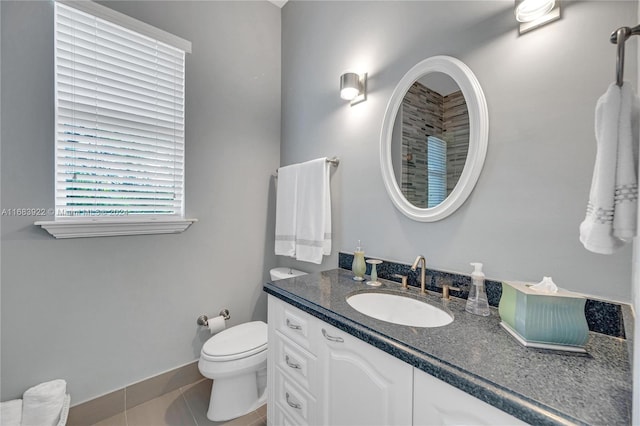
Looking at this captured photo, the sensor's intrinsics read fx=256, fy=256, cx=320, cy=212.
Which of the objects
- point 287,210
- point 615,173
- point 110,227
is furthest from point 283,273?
point 615,173

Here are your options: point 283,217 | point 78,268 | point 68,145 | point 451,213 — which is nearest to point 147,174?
point 68,145

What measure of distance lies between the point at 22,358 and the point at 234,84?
1991 mm

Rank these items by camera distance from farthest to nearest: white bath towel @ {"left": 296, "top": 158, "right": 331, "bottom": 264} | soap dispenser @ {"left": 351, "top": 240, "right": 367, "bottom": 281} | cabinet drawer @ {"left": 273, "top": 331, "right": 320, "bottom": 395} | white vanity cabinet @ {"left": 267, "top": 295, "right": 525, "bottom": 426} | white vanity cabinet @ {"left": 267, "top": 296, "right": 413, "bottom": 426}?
1. white bath towel @ {"left": 296, "top": 158, "right": 331, "bottom": 264}
2. soap dispenser @ {"left": 351, "top": 240, "right": 367, "bottom": 281}
3. cabinet drawer @ {"left": 273, "top": 331, "right": 320, "bottom": 395}
4. white vanity cabinet @ {"left": 267, "top": 296, "right": 413, "bottom": 426}
5. white vanity cabinet @ {"left": 267, "top": 295, "right": 525, "bottom": 426}

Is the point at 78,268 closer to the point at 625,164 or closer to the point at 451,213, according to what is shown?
the point at 451,213

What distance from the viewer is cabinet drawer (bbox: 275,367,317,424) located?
40.3 inches

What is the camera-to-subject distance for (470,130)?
1.07 metres

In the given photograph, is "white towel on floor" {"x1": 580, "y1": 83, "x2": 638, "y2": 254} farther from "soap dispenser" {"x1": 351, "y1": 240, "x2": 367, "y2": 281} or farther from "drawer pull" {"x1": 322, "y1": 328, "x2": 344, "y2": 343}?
"soap dispenser" {"x1": 351, "y1": 240, "x2": 367, "y2": 281}

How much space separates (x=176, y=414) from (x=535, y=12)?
2.54 meters

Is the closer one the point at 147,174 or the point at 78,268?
the point at 78,268

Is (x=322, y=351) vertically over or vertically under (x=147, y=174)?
under

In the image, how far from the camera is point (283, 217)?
1.92 metres

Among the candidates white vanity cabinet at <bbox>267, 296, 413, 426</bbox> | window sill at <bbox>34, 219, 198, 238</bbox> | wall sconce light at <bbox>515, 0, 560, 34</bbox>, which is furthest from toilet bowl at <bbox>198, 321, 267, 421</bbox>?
wall sconce light at <bbox>515, 0, 560, 34</bbox>

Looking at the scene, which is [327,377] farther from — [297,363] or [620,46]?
[620,46]

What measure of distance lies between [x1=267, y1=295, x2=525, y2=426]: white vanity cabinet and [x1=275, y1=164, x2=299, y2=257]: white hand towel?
2.20ft
